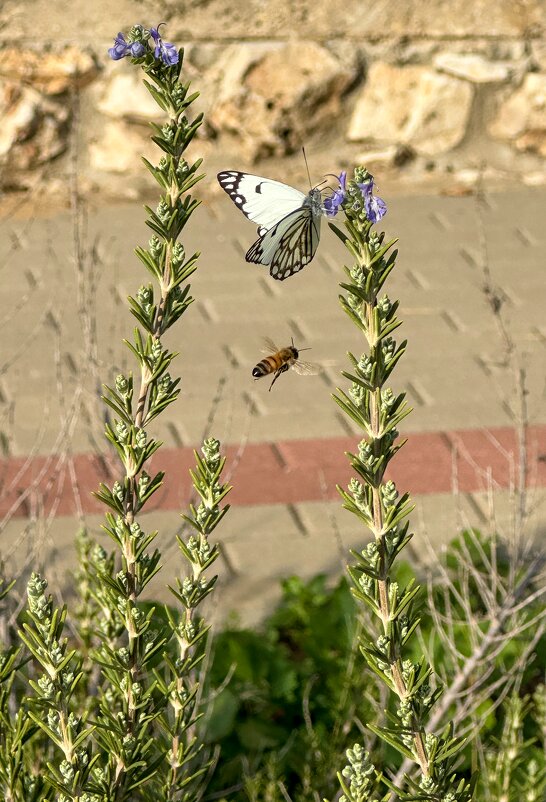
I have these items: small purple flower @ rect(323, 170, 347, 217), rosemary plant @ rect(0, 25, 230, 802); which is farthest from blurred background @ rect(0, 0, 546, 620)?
small purple flower @ rect(323, 170, 347, 217)

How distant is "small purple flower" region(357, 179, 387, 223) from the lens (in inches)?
49.0

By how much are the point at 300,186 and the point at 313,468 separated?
2.79m

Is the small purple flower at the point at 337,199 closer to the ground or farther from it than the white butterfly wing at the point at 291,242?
closer to the ground

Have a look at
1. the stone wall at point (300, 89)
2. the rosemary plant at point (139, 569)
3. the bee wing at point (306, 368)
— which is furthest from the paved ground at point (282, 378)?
the rosemary plant at point (139, 569)

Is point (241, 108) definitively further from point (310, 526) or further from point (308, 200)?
point (308, 200)

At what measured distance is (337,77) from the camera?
7.35 m

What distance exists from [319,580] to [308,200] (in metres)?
2.80

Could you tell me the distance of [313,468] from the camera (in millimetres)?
5266

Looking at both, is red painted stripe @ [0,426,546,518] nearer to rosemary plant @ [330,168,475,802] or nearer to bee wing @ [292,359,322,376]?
bee wing @ [292,359,322,376]

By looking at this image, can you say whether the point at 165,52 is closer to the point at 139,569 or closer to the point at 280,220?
the point at 280,220

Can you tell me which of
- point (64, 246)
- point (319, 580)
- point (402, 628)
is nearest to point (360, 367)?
point (402, 628)

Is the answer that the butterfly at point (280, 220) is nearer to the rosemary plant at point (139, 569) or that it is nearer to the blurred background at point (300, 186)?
the rosemary plant at point (139, 569)

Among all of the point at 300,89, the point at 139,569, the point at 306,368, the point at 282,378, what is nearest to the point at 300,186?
the point at 300,89

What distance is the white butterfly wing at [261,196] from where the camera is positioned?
180cm
